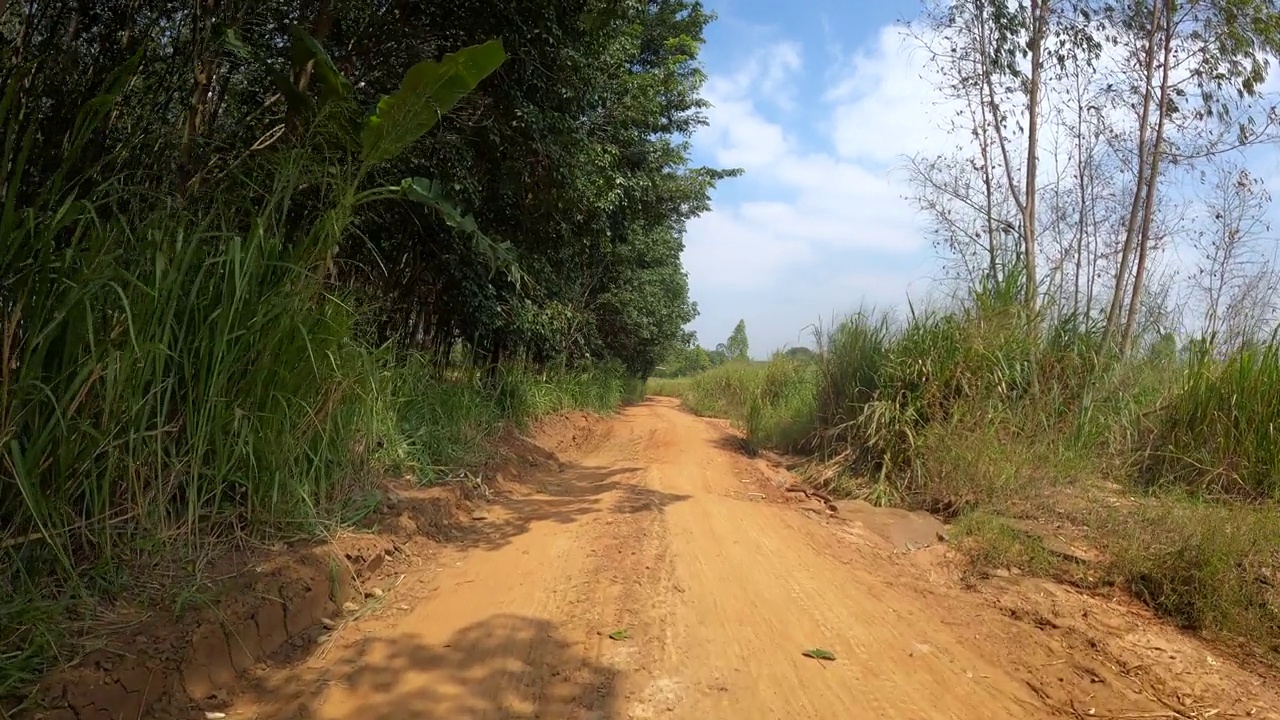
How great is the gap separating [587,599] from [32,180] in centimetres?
331

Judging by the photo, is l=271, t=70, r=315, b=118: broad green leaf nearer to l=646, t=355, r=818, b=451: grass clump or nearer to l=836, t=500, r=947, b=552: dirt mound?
l=836, t=500, r=947, b=552: dirt mound

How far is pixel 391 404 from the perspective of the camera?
5.65 metres

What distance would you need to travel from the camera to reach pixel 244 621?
118 inches

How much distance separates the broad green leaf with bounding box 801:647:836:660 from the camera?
325cm

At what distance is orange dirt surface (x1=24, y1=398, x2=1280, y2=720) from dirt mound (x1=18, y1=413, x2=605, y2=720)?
0.02m

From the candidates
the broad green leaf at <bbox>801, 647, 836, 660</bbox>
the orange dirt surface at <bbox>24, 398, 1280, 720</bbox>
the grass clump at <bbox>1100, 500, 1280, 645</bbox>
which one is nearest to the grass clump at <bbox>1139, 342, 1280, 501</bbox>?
the grass clump at <bbox>1100, 500, 1280, 645</bbox>

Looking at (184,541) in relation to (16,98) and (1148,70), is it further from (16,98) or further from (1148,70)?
(1148,70)

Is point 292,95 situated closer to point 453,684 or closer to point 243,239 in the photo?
point 243,239

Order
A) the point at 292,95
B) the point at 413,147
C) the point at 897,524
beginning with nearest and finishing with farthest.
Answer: the point at 292,95 → the point at 897,524 → the point at 413,147

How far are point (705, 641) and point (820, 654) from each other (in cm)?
54

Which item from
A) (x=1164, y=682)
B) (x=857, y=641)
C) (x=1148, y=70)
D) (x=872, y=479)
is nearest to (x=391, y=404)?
(x=857, y=641)

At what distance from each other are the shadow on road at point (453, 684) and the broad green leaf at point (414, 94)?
2852 millimetres

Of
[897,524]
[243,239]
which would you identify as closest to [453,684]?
[243,239]

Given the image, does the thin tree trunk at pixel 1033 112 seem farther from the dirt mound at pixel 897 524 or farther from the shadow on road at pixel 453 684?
the shadow on road at pixel 453 684
